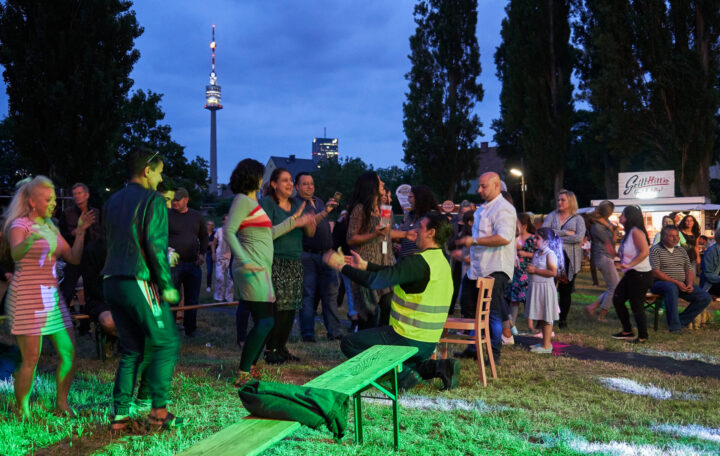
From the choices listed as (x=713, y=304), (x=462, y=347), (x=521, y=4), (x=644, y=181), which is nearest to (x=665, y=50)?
(x=644, y=181)

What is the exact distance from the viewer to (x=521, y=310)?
1111 cm

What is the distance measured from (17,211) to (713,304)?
9.75m

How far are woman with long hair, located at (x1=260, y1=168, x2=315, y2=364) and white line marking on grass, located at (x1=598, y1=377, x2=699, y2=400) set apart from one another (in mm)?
3051

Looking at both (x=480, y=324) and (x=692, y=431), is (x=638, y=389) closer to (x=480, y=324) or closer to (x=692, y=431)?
(x=692, y=431)

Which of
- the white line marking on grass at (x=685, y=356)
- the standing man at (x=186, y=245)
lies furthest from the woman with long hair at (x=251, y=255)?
the white line marking on grass at (x=685, y=356)

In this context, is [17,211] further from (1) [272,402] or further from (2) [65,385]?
(1) [272,402]

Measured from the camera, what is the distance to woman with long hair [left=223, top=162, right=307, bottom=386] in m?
4.75

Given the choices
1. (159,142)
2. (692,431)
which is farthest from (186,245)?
(159,142)

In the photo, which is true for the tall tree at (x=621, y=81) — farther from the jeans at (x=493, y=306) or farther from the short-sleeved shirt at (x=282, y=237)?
the short-sleeved shirt at (x=282, y=237)

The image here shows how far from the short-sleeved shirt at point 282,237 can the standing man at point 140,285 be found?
2114mm

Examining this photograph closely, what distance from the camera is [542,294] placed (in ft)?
23.9

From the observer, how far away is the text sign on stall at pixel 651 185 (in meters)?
22.9

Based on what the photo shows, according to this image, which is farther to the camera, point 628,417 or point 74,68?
point 74,68

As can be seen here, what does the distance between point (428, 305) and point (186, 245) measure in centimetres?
424
